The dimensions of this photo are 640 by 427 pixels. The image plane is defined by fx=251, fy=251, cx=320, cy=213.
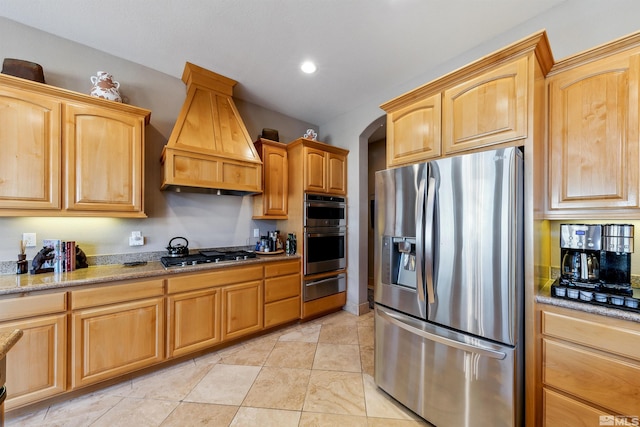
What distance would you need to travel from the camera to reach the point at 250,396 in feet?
6.34

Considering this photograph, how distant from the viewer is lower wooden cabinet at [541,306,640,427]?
3.84ft

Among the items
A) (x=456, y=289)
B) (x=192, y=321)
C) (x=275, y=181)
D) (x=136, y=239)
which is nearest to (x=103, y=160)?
(x=136, y=239)

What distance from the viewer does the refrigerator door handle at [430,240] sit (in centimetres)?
163

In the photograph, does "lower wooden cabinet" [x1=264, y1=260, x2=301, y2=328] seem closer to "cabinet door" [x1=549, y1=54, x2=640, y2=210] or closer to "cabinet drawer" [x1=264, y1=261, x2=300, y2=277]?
"cabinet drawer" [x1=264, y1=261, x2=300, y2=277]

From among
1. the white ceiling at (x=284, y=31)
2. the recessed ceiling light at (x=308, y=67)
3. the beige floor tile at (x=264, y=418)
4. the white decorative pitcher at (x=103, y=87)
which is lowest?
the beige floor tile at (x=264, y=418)

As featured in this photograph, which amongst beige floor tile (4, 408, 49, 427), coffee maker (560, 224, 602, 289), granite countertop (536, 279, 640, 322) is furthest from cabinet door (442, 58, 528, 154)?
beige floor tile (4, 408, 49, 427)

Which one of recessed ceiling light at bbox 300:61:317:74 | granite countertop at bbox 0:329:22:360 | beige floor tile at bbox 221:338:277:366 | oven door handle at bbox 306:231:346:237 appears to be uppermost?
recessed ceiling light at bbox 300:61:317:74

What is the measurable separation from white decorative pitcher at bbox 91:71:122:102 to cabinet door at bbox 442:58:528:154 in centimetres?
282

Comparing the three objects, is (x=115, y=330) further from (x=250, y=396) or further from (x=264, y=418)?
(x=264, y=418)

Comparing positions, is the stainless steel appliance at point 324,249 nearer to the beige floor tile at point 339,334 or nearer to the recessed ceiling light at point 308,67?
the beige floor tile at point 339,334

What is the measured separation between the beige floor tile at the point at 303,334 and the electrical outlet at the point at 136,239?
5.97 feet

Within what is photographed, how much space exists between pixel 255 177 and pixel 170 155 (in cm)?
88

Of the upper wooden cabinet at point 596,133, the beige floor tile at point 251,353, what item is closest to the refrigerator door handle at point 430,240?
the upper wooden cabinet at point 596,133

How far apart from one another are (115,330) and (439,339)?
2.39 metres
